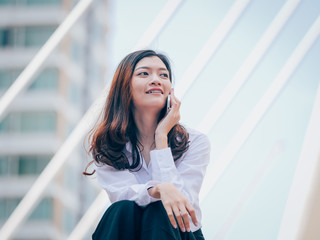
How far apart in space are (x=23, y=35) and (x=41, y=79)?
2.06m

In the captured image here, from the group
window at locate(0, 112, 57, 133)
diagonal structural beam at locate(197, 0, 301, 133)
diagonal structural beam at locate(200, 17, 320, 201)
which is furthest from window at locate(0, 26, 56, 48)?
diagonal structural beam at locate(197, 0, 301, 133)

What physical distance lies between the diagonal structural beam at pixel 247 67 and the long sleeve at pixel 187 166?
2.29 metres

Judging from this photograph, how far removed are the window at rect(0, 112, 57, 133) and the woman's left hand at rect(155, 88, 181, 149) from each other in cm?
1595

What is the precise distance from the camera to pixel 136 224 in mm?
1817

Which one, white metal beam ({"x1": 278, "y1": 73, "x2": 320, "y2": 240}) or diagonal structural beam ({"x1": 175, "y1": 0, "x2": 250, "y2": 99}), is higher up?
diagonal structural beam ({"x1": 175, "y1": 0, "x2": 250, "y2": 99})

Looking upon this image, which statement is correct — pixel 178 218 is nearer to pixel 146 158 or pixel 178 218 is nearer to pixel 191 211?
pixel 191 211

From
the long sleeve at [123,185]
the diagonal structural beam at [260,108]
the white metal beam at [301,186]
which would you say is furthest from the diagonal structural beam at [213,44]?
the long sleeve at [123,185]

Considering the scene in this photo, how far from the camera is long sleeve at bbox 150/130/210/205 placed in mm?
1872

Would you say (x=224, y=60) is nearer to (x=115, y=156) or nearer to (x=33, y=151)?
(x=115, y=156)

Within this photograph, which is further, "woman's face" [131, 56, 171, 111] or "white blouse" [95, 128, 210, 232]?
"woman's face" [131, 56, 171, 111]

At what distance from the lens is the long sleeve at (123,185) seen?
1.81 m

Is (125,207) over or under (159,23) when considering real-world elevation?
under

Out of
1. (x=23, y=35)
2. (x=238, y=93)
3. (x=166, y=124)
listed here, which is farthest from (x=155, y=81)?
(x=23, y=35)

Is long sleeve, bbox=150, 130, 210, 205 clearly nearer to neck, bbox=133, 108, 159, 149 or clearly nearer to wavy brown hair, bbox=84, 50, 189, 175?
wavy brown hair, bbox=84, 50, 189, 175
